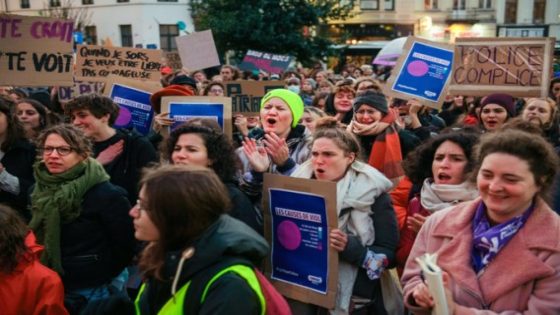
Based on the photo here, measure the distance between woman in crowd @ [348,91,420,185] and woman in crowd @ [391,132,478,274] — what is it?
0.86 m

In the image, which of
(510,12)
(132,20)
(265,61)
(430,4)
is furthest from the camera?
(510,12)

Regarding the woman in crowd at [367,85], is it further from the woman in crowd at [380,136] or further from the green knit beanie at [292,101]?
the green knit beanie at [292,101]

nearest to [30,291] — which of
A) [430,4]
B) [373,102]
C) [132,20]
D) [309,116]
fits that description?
[373,102]

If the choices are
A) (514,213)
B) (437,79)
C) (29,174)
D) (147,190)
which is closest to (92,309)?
(147,190)

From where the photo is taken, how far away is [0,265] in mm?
2424

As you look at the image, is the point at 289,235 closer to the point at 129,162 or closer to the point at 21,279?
the point at 21,279

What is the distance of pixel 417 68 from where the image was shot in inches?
216

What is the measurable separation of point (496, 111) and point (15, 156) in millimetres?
4162

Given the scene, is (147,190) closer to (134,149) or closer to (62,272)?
(62,272)

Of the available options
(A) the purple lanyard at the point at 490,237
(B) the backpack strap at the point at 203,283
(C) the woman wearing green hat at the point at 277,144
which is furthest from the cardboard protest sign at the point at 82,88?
(A) the purple lanyard at the point at 490,237

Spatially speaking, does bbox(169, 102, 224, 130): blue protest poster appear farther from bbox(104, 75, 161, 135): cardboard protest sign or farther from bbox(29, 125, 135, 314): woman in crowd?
bbox(29, 125, 135, 314): woman in crowd

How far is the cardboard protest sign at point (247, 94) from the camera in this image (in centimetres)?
622

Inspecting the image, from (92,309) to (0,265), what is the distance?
646 mm

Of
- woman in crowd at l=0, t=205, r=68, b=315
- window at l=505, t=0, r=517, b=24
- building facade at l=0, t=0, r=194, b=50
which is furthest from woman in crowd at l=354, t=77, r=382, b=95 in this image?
window at l=505, t=0, r=517, b=24
